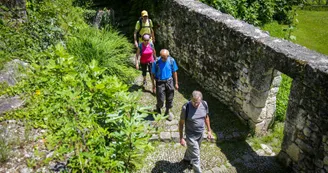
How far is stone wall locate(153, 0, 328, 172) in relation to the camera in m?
5.39

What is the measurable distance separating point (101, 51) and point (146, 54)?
116 cm

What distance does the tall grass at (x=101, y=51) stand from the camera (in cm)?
780

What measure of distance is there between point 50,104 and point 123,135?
168 cm

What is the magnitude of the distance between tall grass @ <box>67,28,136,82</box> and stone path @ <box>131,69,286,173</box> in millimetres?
1799

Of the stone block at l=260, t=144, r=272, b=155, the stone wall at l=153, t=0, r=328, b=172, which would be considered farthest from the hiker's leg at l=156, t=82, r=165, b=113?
the stone block at l=260, t=144, r=272, b=155

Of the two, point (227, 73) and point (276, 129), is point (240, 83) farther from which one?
point (276, 129)

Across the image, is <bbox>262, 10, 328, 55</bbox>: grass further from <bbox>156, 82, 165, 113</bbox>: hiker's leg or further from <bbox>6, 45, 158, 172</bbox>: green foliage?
<bbox>6, 45, 158, 172</bbox>: green foliage

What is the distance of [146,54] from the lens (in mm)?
7840

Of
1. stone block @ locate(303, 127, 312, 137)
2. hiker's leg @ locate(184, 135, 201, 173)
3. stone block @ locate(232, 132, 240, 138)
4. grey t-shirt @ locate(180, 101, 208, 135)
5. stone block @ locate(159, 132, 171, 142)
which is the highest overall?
grey t-shirt @ locate(180, 101, 208, 135)

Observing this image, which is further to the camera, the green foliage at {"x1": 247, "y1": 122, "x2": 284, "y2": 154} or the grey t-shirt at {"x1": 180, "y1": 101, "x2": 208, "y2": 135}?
the green foliage at {"x1": 247, "y1": 122, "x2": 284, "y2": 154}

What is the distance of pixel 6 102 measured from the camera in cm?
542

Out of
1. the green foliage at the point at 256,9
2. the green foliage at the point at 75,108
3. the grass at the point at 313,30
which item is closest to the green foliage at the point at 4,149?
the green foliage at the point at 75,108

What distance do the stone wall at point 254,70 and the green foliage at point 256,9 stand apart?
81.3 inches

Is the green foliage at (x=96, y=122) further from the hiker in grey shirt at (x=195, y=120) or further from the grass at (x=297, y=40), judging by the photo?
the grass at (x=297, y=40)
